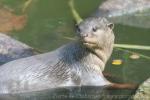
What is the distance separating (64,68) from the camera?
270 inches

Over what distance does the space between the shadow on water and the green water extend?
48 centimetres

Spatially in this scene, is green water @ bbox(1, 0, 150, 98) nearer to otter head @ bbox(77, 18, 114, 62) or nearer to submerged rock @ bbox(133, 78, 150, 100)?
otter head @ bbox(77, 18, 114, 62)

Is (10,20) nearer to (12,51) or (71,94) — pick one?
(12,51)

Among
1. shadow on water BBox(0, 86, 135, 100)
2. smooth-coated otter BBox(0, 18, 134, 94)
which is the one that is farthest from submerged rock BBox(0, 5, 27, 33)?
shadow on water BBox(0, 86, 135, 100)

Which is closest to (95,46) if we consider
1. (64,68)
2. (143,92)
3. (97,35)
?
(97,35)

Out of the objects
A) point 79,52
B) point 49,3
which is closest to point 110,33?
point 79,52

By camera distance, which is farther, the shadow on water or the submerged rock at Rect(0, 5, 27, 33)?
the submerged rock at Rect(0, 5, 27, 33)

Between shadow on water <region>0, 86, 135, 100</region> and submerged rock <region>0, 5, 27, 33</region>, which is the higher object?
submerged rock <region>0, 5, 27, 33</region>

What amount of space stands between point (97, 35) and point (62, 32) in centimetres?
259

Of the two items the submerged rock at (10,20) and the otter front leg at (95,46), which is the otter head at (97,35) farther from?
the submerged rock at (10,20)

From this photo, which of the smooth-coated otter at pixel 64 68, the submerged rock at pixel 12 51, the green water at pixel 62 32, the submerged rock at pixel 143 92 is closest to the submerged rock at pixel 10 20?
the green water at pixel 62 32

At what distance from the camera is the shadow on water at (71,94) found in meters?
6.64

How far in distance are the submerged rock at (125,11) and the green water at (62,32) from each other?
0.30 m

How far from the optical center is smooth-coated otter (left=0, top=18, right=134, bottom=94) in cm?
666
